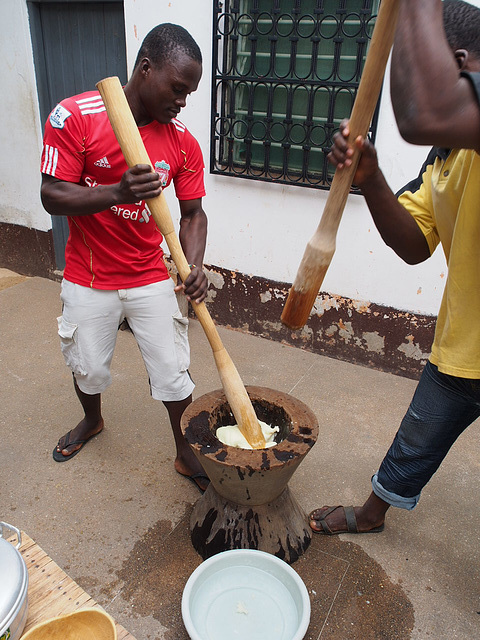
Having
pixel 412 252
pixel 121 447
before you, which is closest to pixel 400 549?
pixel 412 252

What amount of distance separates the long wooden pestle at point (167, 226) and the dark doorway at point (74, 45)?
2691mm

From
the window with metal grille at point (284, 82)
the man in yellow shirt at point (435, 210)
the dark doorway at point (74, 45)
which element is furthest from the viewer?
the dark doorway at point (74, 45)

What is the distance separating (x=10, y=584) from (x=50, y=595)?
20 cm

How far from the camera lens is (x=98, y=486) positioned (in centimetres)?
254

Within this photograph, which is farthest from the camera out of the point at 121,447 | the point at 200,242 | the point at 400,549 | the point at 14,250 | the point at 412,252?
the point at 14,250

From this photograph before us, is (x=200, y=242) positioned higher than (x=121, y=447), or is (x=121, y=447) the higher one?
(x=200, y=242)

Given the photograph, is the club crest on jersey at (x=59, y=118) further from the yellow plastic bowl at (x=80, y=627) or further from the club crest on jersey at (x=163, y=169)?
the yellow plastic bowl at (x=80, y=627)

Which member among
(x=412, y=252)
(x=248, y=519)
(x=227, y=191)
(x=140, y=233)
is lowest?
(x=248, y=519)

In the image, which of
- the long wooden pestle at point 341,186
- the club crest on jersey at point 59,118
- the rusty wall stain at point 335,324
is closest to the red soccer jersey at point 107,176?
the club crest on jersey at point 59,118

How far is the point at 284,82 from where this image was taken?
345 centimetres

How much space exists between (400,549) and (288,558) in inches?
20.9

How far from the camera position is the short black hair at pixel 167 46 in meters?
1.95

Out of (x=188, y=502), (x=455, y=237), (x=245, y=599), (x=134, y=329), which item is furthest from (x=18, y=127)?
(x=245, y=599)

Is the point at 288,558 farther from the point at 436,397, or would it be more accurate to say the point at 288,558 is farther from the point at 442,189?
the point at 442,189
